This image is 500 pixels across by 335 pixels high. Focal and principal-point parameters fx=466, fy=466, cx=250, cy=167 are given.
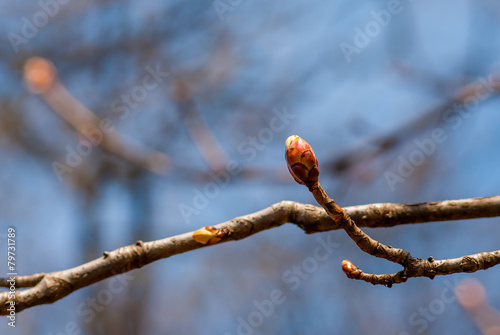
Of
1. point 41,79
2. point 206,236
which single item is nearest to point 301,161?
point 206,236

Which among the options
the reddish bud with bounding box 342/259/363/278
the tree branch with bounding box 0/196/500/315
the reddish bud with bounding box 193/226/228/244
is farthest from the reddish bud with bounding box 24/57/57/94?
the reddish bud with bounding box 342/259/363/278

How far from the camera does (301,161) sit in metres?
1.41

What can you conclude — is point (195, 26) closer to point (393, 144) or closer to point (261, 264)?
point (261, 264)

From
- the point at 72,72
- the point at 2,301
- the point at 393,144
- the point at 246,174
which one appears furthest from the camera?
the point at 72,72

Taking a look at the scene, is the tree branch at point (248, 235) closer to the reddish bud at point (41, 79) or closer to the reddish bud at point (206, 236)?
the reddish bud at point (206, 236)

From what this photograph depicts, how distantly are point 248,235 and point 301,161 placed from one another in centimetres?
57

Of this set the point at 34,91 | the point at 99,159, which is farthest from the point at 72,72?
the point at 34,91

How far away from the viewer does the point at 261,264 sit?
9.30 meters

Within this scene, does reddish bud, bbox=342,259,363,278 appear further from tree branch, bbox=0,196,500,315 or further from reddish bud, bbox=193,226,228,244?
reddish bud, bbox=193,226,228,244

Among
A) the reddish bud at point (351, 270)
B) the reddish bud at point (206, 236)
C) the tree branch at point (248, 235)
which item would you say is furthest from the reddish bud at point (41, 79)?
the reddish bud at point (351, 270)

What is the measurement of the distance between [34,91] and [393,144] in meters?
3.26

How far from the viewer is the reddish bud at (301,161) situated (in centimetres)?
141

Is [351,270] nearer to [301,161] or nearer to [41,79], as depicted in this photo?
[301,161]

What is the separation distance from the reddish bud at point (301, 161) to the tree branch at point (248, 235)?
0.52m
